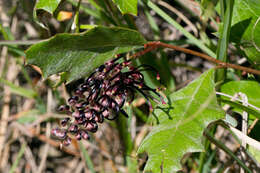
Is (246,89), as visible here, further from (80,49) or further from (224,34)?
(80,49)

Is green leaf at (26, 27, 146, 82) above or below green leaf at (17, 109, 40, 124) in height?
above

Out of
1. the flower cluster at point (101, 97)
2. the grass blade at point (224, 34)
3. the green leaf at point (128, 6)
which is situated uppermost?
the green leaf at point (128, 6)

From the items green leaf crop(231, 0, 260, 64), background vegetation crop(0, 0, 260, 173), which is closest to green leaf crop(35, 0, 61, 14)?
background vegetation crop(0, 0, 260, 173)

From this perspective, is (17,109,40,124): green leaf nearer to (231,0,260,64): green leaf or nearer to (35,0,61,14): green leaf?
(35,0,61,14): green leaf

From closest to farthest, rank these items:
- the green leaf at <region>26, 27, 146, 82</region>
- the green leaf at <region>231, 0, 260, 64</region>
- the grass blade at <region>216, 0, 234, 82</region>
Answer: the green leaf at <region>26, 27, 146, 82</region>, the grass blade at <region>216, 0, 234, 82</region>, the green leaf at <region>231, 0, 260, 64</region>

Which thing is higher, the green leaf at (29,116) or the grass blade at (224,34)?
the grass blade at (224,34)

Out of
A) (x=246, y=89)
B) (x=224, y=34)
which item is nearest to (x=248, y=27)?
(x=224, y=34)

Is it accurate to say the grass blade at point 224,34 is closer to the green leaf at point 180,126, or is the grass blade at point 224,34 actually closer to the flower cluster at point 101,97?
the green leaf at point 180,126

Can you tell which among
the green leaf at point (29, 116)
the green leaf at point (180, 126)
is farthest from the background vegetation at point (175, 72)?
the green leaf at point (29, 116)
